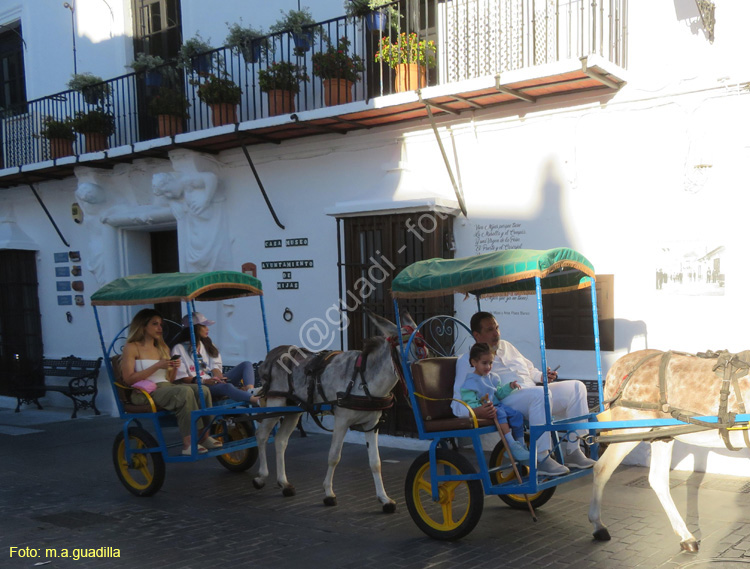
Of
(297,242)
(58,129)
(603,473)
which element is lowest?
(603,473)

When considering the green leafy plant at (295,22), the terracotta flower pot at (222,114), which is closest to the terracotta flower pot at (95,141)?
the terracotta flower pot at (222,114)

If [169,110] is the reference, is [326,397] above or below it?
below

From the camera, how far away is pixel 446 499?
5.29 meters

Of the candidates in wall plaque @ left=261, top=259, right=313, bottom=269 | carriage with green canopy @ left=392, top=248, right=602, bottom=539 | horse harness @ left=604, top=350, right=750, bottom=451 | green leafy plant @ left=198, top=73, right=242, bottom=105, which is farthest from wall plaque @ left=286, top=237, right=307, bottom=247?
horse harness @ left=604, top=350, right=750, bottom=451

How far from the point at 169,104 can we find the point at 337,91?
9.63ft

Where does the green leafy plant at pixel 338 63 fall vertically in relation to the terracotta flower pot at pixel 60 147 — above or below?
above

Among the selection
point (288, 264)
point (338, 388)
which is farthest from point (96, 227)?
point (338, 388)

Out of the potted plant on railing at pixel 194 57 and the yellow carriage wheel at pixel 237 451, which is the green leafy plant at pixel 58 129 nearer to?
the potted plant on railing at pixel 194 57

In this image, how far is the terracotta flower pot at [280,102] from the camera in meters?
9.22

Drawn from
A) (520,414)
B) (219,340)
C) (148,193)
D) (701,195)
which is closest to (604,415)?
(520,414)

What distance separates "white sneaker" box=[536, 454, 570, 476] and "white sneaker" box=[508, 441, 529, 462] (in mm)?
100

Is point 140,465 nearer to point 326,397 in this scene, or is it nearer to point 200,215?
point 326,397

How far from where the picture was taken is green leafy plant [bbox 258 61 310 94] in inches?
361

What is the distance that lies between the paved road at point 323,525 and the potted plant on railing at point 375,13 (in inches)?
199
